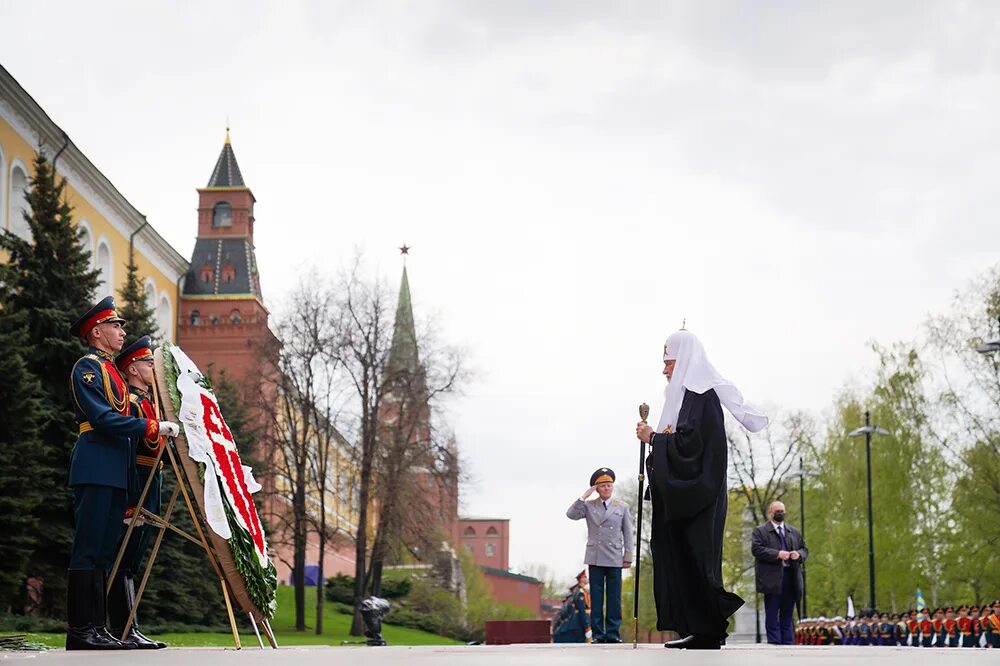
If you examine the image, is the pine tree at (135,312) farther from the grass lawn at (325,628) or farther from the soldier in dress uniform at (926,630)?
the soldier in dress uniform at (926,630)

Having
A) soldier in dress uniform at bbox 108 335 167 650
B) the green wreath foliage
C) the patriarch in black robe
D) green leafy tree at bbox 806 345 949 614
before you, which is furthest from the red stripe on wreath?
green leafy tree at bbox 806 345 949 614

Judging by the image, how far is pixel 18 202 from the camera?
43.4 metres

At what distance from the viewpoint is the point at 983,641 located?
988 inches

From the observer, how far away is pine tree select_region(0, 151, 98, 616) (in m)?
27.0

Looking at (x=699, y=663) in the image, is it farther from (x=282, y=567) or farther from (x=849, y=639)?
(x=282, y=567)

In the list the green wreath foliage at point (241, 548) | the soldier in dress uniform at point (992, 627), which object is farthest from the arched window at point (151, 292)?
the green wreath foliage at point (241, 548)

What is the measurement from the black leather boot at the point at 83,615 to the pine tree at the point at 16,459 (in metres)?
14.8

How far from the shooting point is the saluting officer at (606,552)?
1608cm

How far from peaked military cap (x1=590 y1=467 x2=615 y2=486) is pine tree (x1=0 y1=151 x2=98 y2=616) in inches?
543

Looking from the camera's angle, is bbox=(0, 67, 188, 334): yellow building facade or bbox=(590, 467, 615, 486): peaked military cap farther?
bbox=(0, 67, 188, 334): yellow building facade

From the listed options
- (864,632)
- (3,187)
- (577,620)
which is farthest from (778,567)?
(3,187)

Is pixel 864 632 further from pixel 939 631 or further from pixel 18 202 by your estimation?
pixel 18 202

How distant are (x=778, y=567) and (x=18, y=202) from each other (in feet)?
107

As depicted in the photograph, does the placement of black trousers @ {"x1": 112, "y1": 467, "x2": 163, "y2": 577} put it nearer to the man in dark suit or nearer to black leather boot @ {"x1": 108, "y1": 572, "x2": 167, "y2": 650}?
black leather boot @ {"x1": 108, "y1": 572, "x2": 167, "y2": 650}
